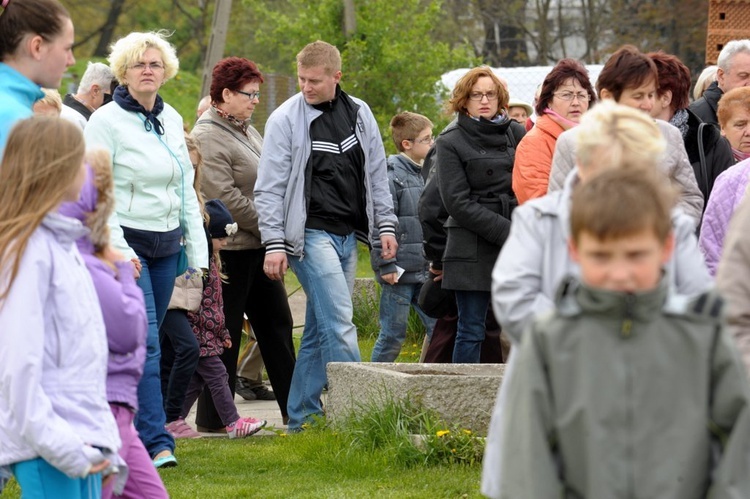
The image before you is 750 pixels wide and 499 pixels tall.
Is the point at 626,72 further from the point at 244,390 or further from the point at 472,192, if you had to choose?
the point at 244,390

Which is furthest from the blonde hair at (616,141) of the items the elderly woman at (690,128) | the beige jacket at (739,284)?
the elderly woman at (690,128)

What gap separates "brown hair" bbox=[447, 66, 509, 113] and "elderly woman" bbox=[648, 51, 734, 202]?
87 centimetres

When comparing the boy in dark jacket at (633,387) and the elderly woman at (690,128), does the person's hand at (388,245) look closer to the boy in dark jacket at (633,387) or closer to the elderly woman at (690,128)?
the elderly woman at (690,128)

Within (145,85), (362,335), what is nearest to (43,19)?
(145,85)

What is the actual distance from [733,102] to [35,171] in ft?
13.5

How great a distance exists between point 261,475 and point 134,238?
1308 millimetres

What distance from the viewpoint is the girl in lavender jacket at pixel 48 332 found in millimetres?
3768

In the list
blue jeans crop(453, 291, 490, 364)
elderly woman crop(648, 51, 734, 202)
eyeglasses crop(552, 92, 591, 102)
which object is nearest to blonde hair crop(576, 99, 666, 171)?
eyeglasses crop(552, 92, 591, 102)

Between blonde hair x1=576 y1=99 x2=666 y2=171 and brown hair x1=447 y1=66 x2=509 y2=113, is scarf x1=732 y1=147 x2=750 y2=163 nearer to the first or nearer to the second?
brown hair x1=447 y1=66 x2=509 y2=113

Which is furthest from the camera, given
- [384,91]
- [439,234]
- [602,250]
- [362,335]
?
[384,91]

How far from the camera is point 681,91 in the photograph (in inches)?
281

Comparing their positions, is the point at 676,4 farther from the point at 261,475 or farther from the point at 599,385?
the point at 599,385

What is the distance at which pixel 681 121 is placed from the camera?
7133mm

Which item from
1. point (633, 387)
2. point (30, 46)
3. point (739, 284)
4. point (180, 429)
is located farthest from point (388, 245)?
point (633, 387)
